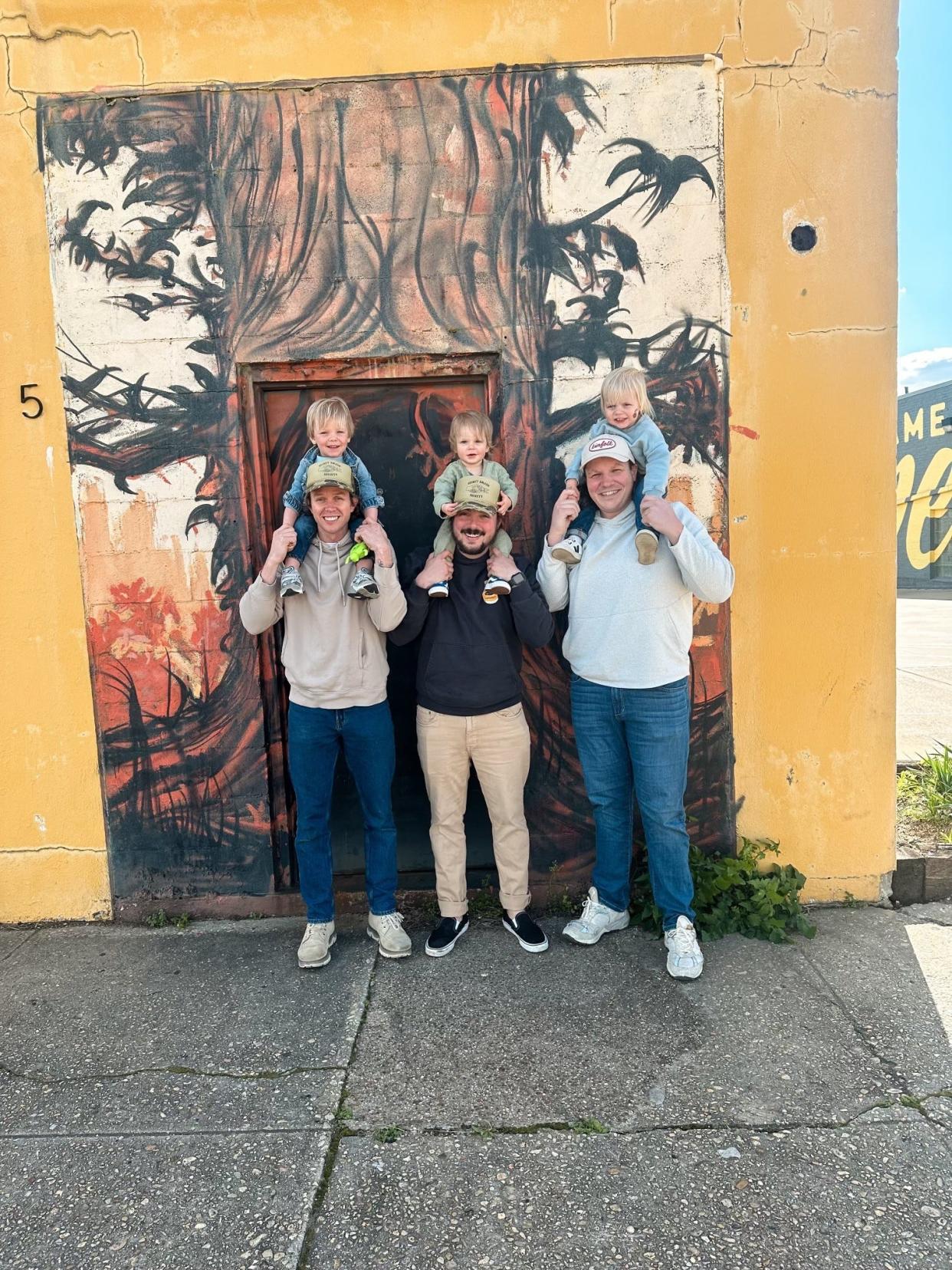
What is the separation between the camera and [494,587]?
3.10 metres

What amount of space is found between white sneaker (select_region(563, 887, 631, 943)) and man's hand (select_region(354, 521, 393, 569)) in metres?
1.70

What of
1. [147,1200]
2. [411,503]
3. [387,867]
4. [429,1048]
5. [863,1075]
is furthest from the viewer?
[411,503]

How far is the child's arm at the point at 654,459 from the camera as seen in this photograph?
3.02m

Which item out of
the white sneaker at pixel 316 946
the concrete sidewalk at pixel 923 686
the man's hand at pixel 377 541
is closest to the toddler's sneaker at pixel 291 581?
the man's hand at pixel 377 541

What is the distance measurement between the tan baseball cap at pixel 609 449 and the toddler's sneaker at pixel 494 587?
23.2 inches

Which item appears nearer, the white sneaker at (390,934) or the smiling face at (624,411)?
the smiling face at (624,411)

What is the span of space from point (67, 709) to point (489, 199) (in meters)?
3.07

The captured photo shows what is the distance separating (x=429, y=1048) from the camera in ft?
8.98

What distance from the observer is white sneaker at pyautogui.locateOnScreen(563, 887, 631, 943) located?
132 inches

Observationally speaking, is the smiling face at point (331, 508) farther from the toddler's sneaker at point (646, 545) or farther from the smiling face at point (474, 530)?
the toddler's sneaker at point (646, 545)

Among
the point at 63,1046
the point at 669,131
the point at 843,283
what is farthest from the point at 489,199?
the point at 63,1046

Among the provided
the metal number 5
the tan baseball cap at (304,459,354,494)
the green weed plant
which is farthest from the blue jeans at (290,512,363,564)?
the green weed plant

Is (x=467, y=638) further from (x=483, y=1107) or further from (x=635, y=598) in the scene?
(x=483, y=1107)

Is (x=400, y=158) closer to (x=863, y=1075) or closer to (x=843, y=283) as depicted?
(x=843, y=283)
